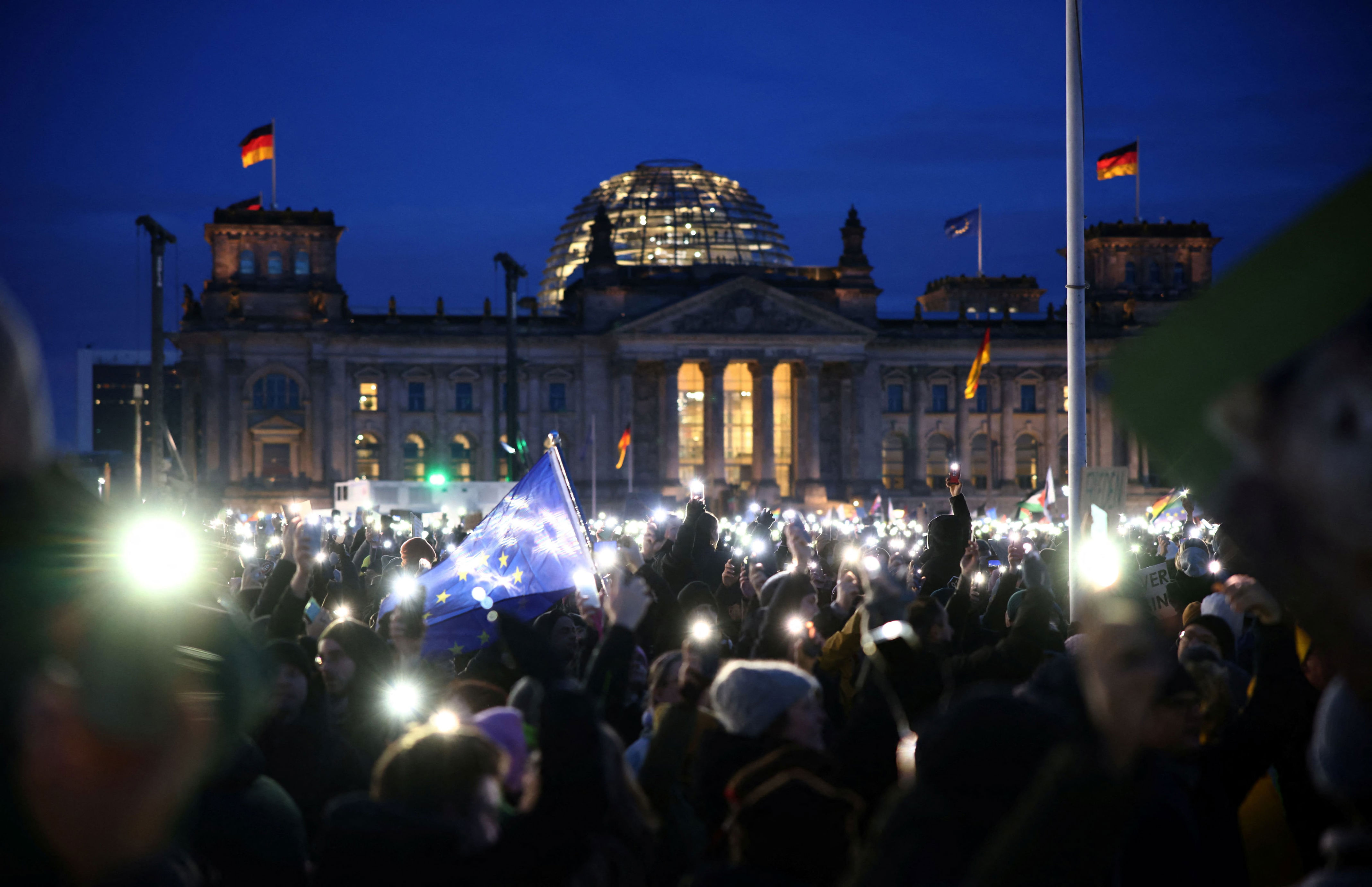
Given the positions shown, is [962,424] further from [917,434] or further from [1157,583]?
[1157,583]

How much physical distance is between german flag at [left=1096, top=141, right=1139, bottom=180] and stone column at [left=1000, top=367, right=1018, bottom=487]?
3205 centimetres

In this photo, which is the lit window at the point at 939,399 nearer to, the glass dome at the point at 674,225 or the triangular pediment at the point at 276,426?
the glass dome at the point at 674,225

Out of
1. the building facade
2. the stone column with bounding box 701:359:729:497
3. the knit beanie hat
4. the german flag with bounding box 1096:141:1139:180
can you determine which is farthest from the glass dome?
the knit beanie hat

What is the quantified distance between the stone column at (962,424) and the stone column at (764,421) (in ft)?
39.2

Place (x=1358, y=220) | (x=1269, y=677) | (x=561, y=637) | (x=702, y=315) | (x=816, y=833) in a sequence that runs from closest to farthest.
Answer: (x=1358, y=220), (x=816, y=833), (x=1269, y=677), (x=561, y=637), (x=702, y=315)

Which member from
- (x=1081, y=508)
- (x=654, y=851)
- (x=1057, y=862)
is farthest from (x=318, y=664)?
(x=1081, y=508)

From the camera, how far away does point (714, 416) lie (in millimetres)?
73250

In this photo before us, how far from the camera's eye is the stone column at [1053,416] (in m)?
78.9

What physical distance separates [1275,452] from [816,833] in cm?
187

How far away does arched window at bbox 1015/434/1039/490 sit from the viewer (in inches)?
3147

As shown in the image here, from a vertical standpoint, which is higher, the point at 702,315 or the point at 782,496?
the point at 702,315

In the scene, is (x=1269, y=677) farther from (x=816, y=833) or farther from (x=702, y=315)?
(x=702, y=315)

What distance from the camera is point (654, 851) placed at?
448cm

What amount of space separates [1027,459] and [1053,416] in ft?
10.7
